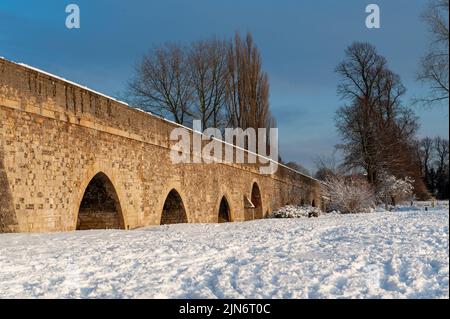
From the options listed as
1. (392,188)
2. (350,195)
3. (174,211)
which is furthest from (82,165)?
(392,188)

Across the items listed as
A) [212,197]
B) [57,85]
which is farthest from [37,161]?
[212,197]

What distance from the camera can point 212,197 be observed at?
1812 centimetres

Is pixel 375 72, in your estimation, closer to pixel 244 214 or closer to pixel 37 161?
pixel 244 214

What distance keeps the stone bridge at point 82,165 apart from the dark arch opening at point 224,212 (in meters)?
2.15

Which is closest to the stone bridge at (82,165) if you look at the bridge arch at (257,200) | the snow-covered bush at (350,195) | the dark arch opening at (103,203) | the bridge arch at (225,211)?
the dark arch opening at (103,203)

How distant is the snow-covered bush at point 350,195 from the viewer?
20656 mm

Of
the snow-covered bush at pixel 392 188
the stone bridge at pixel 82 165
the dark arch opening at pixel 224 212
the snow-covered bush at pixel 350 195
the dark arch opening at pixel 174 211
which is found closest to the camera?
the stone bridge at pixel 82 165

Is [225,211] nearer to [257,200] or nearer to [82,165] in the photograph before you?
[257,200]

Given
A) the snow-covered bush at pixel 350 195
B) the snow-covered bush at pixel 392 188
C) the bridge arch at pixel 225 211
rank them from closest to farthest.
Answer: the bridge arch at pixel 225 211 → the snow-covered bush at pixel 350 195 → the snow-covered bush at pixel 392 188

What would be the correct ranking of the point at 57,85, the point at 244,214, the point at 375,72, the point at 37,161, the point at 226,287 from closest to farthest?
the point at 226,287
the point at 37,161
the point at 57,85
the point at 244,214
the point at 375,72

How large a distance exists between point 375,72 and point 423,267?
23.2m

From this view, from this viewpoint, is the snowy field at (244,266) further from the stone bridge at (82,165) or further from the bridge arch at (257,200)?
the bridge arch at (257,200)

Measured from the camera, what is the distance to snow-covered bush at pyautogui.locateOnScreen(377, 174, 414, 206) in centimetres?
2517

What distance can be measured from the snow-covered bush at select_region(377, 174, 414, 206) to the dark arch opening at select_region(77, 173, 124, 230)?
16.0 m
